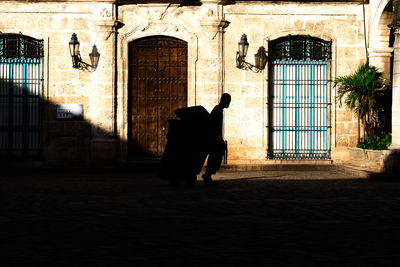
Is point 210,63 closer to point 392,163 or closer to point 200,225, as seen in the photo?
point 392,163

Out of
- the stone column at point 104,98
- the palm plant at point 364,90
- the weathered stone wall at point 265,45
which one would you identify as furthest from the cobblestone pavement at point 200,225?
the weathered stone wall at point 265,45

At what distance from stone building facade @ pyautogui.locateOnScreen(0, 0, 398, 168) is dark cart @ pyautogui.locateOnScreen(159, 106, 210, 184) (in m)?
5.98

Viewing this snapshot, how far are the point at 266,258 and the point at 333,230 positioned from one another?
177cm

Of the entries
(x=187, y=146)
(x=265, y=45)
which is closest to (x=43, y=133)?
(x=265, y=45)

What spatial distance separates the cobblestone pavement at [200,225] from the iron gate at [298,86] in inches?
259

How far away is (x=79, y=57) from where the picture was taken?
18.7m

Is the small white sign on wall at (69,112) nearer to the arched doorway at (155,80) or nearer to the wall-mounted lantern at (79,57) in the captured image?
the wall-mounted lantern at (79,57)

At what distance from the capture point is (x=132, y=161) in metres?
18.8

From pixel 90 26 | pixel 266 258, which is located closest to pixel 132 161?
pixel 90 26

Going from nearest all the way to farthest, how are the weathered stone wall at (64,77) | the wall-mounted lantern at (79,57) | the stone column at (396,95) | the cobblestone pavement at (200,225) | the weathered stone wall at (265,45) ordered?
the cobblestone pavement at (200,225) < the stone column at (396,95) < the wall-mounted lantern at (79,57) < the weathered stone wall at (64,77) < the weathered stone wall at (265,45)

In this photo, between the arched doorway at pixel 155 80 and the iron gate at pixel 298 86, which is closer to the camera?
the arched doorway at pixel 155 80

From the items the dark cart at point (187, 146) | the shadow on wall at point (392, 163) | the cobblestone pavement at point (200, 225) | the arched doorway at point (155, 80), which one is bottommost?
the cobblestone pavement at point (200, 225)

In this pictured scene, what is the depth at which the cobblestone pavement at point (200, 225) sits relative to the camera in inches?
217

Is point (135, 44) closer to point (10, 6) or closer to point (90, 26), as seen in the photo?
point (90, 26)
